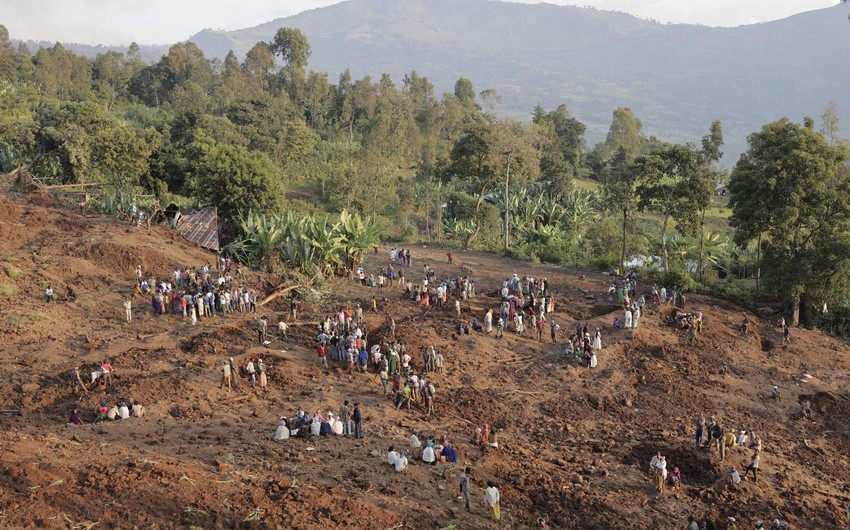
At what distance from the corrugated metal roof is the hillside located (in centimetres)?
168

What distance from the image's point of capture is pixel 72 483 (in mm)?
10656

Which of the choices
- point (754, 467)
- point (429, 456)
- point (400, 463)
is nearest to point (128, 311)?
point (400, 463)

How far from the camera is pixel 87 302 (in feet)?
67.5

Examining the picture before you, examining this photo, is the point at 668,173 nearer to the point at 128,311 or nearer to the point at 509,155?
the point at 509,155

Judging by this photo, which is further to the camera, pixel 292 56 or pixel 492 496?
pixel 292 56

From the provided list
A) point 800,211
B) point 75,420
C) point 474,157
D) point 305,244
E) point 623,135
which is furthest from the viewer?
point 623,135

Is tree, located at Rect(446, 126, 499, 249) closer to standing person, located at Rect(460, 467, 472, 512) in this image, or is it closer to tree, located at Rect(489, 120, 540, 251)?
tree, located at Rect(489, 120, 540, 251)

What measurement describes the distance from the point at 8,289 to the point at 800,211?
24.7 meters

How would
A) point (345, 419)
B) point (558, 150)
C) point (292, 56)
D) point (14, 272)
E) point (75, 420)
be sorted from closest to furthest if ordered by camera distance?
point (75, 420) → point (345, 419) → point (14, 272) → point (558, 150) → point (292, 56)

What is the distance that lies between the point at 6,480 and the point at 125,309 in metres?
10.5

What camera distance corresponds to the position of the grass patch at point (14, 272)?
21172mm

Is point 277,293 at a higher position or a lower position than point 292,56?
lower

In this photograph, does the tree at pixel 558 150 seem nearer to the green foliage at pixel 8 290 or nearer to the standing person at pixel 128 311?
the standing person at pixel 128 311

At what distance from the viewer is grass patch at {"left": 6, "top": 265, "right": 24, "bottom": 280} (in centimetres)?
2117
